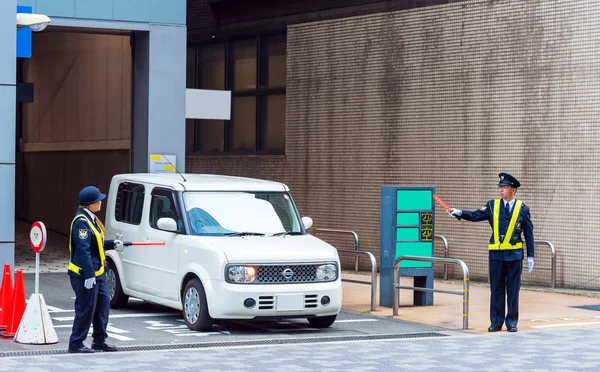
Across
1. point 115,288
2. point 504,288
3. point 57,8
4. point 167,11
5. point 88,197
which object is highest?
point 167,11

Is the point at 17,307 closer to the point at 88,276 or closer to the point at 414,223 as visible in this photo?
the point at 88,276

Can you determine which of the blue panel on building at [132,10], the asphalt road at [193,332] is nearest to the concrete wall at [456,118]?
the blue panel on building at [132,10]

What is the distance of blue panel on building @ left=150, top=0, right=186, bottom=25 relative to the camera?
1847 centimetres

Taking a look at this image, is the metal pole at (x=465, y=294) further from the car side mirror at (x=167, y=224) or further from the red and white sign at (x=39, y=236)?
the red and white sign at (x=39, y=236)

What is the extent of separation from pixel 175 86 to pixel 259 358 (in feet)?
30.5

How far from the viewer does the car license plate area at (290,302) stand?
39.6ft

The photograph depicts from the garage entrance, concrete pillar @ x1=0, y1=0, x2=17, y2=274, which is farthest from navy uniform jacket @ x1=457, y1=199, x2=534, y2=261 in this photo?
the garage entrance

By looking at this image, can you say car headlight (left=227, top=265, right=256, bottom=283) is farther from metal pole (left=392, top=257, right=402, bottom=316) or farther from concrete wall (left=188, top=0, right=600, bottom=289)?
concrete wall (left=188, top=0, right=600, bottom=289)

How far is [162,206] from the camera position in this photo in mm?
13445

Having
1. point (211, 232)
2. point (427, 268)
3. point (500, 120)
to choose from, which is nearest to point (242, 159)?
point (500, 120)

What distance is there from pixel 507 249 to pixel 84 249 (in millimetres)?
4946

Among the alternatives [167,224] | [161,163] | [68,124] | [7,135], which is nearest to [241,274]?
[167,224]

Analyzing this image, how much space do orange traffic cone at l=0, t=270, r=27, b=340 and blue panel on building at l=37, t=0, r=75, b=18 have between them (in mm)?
7000

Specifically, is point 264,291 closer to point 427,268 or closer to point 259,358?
point 259,358
